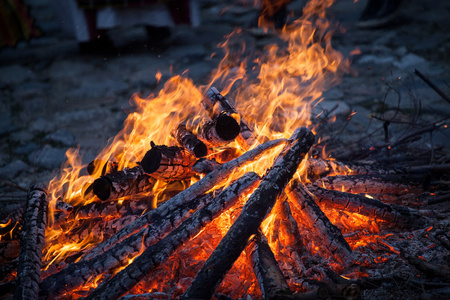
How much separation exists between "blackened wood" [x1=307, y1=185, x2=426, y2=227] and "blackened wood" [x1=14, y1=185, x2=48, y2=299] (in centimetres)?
178

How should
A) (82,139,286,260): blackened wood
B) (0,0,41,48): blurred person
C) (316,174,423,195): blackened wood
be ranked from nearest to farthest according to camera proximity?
(82,139,286,260): blackened wood → (316,174,423,195): blackened wood → (0,0,41,48): blurred person

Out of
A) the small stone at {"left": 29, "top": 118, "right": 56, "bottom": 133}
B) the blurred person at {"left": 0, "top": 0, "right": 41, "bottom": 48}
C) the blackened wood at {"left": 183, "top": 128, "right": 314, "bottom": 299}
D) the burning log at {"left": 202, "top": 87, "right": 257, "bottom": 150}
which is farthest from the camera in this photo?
the blurred person at {"left": 0, "top": 0, "right": 41, "bottom": 48}

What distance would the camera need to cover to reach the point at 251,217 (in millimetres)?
2010

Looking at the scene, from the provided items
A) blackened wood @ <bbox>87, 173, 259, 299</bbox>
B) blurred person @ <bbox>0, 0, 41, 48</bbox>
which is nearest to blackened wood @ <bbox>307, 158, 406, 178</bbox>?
blackened wood @ <bbox>87, 173, 259, 299</bbox>

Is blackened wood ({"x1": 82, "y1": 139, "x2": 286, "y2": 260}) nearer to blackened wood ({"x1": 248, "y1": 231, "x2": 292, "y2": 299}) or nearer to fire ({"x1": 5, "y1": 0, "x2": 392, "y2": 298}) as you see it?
fire ({"x1": 5, "y1": 0, "x2": 392, "y2": 298})

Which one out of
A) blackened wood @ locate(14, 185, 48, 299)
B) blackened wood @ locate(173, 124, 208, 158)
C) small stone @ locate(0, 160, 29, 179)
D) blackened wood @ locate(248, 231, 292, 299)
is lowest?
small stone @ locate(0, 160, 29, 179)

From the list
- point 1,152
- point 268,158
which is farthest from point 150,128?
point 1,152

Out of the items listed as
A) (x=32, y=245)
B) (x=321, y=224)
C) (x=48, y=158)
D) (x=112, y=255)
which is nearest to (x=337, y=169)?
(x=321, y=224)

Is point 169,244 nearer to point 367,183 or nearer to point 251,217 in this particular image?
point 251,217

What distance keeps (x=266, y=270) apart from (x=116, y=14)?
5826 millimetres

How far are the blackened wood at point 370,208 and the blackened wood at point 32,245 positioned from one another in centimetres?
178

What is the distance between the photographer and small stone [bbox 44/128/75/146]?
4.67 metres

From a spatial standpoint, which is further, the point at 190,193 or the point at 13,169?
the point at 13,169

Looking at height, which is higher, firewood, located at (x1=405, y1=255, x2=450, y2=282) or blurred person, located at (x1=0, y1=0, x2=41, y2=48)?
blurred person, located at (x1=0, y1=0, x2=41, y2=48)
